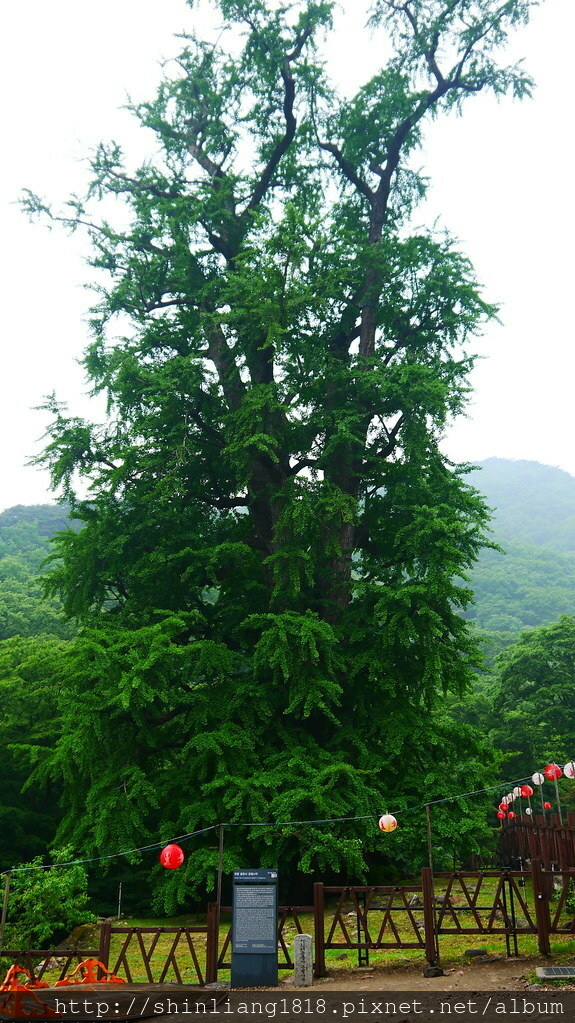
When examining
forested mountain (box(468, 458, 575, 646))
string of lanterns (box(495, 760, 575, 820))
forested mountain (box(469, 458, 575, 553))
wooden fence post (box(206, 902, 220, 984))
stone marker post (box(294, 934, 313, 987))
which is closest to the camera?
stone marker post (box(294, 934, 313, 987))

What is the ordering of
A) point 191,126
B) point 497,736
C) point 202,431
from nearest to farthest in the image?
1. point 202,431
2. point 191,126
3. point 497,736

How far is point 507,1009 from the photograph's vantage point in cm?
831

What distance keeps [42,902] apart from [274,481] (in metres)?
10.7

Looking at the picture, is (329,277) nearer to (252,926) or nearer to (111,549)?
(111,549)

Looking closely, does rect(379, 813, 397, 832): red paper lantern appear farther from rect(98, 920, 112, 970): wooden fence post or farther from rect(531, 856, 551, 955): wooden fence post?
rect(98, 920, 112, 970): wooden fence post

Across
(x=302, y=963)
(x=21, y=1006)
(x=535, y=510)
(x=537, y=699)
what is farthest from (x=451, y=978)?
(x=535, y=510)

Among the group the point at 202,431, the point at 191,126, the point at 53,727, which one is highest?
the point at 191,126

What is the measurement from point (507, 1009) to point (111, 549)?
41.7ft

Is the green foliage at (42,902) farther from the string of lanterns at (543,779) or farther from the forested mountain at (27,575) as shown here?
the string of lanterns at (543,779)

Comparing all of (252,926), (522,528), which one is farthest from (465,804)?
(522,528)

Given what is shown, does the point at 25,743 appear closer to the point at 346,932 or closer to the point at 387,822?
the point at 387,822

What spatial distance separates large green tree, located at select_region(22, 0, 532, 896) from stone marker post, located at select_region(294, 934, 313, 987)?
10.9ft

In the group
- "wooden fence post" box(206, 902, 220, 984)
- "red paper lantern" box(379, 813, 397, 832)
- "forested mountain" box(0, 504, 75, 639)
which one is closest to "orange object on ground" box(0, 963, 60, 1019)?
"wooden fence post" box(206, 902, 220, 984)

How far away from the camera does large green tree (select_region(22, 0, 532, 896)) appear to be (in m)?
15.5
